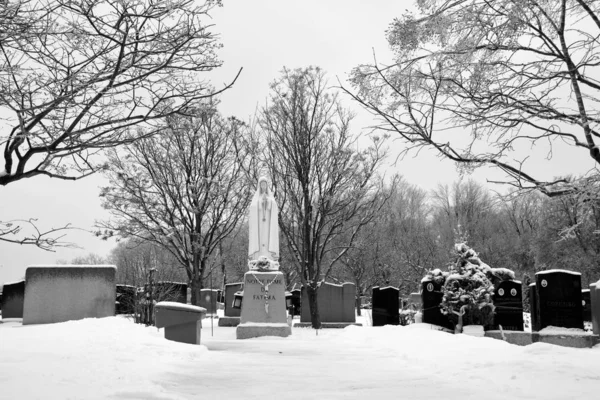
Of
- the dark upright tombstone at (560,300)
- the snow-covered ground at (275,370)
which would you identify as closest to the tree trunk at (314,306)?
the dark upright tombstone at (560,300)

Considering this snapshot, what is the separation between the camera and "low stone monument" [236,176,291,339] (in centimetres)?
1427

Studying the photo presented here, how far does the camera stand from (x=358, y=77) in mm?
6242

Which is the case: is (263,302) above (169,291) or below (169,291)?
below

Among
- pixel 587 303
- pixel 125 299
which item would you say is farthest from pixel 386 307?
pixel 125 299

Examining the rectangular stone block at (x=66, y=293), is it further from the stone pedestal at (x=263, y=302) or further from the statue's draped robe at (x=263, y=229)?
the statue's draped robe at (x=263, y=229)

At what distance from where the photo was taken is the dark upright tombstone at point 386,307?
773 inches

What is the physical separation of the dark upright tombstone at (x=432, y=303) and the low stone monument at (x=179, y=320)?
8058 millimetres

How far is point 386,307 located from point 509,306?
5056mm

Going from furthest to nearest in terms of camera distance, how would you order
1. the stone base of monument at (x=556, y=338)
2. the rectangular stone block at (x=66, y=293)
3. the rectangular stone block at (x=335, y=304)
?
1. the rectangular stone block at (x=335, y=304)
2. the stone base of monument at (x=556, y=338)
3. the rectangular stone block at (x=66, y=293)

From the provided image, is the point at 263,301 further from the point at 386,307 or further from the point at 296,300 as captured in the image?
the point at 296,300

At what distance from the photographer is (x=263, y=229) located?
1684 centimetres

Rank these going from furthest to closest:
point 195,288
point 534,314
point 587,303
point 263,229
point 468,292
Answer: point 587,303 → point 195,288 → point 263,229 → point 534,314 → point 468,292

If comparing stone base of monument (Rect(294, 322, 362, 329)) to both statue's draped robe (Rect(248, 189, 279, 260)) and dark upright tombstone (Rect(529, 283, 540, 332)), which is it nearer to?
statue's draped robe (Rect(248, 189, 279, 260))

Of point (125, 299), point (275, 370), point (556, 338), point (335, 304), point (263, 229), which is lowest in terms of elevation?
point (556, 338)
